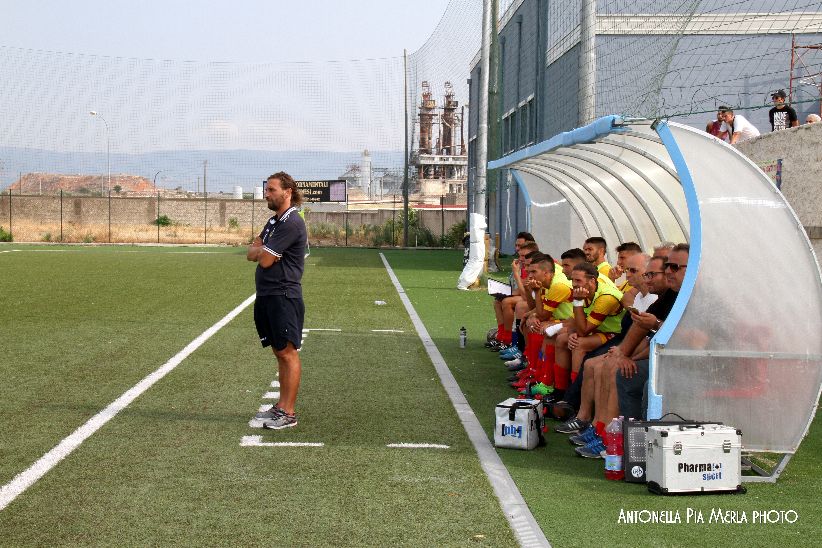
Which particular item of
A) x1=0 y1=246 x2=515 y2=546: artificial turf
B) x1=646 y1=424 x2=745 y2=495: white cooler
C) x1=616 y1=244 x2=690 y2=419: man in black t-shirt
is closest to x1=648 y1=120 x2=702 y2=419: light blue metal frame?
x1=616 y1=244 x2=690 y2=419: man in black t-shirt

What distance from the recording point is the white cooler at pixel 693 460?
6086 millimetres

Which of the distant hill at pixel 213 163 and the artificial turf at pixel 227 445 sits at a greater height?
the distant hill at pixel 213 163

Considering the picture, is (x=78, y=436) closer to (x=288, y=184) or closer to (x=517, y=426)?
(x=288, y=184)

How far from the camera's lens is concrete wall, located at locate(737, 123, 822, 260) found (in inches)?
511

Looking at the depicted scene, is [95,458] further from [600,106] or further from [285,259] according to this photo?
[600,106]

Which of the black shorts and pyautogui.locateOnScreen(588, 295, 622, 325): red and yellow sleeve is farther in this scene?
pyautogui.locateOnScreen(588, 295, 622, 325): red and yellow sleeve

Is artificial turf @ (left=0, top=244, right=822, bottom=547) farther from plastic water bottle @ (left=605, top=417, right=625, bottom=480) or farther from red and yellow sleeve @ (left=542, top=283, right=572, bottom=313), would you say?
red and yellow sleeve @ (left=542, top=283, right=572, bottom=313)

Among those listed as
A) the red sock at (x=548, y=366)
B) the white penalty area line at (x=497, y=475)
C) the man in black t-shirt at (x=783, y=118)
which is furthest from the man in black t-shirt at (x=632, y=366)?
the man in black t-shirt at (x=783, y=118)

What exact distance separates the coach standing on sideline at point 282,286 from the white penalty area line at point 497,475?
4.62ft

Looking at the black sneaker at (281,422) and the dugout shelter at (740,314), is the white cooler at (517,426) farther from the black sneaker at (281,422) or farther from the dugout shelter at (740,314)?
the black sneaker at (281,422)

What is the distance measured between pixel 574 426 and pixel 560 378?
1270mm

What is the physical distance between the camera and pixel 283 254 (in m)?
7.80

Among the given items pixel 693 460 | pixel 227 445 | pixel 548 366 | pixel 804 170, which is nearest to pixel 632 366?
pixel 693 460

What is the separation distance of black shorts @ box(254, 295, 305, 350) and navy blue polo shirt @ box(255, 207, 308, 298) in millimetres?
54
